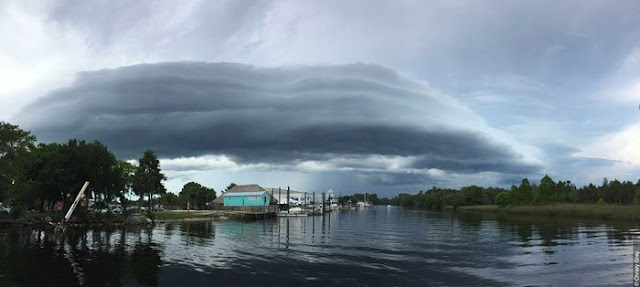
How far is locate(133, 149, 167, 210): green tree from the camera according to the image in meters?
98.3

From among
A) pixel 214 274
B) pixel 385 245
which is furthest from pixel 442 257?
pixel 214 274

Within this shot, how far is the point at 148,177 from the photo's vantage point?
9912 centimetres

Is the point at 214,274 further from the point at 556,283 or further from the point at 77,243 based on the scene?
the point at 77,243

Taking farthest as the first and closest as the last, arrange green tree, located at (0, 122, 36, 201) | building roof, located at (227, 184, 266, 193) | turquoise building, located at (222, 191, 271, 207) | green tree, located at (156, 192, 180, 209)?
green tree, located at (156, 192, 180, 209)
building roof, located at (227, 184, 266, 193)
turquoise building, located at (222, 191, 271, 207)
green tree, located at (0, 122, 36, 201)

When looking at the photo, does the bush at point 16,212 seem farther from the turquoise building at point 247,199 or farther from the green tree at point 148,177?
the turquoise building at point 247,199

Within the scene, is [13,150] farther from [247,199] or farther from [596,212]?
[596,212]

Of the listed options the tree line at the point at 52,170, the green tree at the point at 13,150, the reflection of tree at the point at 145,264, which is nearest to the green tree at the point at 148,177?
the tree line at the point at 52,170

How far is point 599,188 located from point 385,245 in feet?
446

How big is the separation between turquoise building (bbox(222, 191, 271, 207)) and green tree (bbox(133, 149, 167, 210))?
150ft

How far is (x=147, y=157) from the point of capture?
10169 centimetres

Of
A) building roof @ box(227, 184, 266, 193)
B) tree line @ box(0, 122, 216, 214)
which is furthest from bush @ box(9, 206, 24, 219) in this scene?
building roof @ box(227, 184, 266, 193)

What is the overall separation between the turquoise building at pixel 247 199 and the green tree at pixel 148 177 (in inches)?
1799

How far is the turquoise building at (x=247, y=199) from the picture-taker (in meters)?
147

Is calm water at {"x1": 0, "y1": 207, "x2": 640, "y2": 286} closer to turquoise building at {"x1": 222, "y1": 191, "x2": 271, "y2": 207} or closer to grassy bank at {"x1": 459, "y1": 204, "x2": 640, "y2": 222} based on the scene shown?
grassy bank at {"x1": 459, "y1": 204, "x2": 640, "y2": 222}
